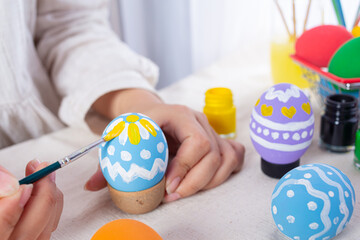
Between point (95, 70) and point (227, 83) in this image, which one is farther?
point (227, 83)

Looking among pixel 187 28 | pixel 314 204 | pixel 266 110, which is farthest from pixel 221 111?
pixel 187 28

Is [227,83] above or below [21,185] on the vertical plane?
below

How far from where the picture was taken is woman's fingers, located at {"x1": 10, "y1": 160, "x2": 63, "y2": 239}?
0.32 m

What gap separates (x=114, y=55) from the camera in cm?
Result: 66

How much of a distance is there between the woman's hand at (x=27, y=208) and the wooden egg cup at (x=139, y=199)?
6 cm

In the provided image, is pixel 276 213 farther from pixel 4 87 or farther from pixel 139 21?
pixel 139 21

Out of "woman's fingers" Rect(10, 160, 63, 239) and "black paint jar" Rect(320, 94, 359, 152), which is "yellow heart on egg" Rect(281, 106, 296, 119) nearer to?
"black paint jar" Rect(320, 94, 359, 152)

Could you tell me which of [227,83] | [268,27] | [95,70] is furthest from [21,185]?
[268,27]

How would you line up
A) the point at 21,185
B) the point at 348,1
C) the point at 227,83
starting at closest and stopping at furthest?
the point at 21,185, the point at 227,83, the point at 348,1

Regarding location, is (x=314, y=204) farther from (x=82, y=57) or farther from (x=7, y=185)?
(x=82, y=57)

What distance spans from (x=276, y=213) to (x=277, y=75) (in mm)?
416

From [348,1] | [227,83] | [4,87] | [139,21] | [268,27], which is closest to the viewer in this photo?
[4,87]

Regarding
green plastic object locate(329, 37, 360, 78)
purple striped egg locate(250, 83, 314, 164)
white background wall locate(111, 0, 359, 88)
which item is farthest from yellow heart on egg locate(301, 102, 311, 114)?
white background wall locate(111, 0, 359, 88)

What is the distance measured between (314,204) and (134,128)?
0.18 m
